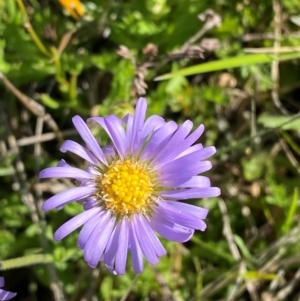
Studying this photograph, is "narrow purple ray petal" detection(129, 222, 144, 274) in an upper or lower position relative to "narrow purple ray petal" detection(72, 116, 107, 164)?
lower

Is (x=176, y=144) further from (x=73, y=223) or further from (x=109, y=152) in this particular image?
(x=73, y=223)

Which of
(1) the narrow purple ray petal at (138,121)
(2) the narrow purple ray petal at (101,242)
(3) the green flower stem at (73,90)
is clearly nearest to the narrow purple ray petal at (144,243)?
(2) the narrow purple ray petal at (101,242)

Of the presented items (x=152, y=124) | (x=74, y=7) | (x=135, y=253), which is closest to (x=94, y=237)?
(x=135, y=253)

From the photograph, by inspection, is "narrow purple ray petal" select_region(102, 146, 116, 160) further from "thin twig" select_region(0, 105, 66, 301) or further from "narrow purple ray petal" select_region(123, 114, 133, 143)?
"thin twig" select_region(0, 105, 66, 301)

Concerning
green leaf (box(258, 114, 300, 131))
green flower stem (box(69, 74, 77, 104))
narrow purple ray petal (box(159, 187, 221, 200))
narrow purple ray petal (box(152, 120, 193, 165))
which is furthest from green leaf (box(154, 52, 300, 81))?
narrow purple ray petal (box(159, 187, 221, 200))

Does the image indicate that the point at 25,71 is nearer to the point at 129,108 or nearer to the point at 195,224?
the point at 129,108

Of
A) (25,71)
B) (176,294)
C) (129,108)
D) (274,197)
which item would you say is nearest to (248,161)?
(274,197)
